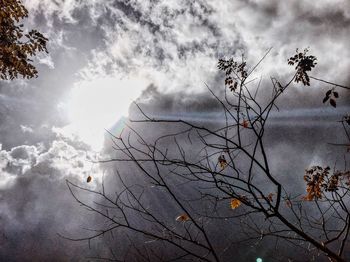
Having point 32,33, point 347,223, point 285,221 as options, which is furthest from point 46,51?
point 347,223

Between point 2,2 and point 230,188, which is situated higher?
point 2,2

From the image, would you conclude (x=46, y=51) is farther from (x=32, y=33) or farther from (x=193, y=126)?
(x=193, y=126)

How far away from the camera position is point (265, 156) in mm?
2867

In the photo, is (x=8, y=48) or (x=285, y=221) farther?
(x=8, y=48)

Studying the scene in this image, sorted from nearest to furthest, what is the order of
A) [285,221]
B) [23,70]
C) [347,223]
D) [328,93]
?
[285,221] < [347,223] < [328,93] < [23,70]

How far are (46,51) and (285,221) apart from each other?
6824 millimetres

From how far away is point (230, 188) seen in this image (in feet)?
9.98

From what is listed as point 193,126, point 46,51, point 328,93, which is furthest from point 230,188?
point 46,51

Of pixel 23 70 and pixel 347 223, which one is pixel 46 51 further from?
pixel 347 223

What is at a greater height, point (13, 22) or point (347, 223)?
point (13, 22)

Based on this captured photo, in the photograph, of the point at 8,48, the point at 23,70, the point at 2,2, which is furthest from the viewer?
the point at 23,70

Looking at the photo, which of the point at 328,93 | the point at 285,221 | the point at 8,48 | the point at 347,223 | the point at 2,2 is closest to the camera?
the point at 285,221

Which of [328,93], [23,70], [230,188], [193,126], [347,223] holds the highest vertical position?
[23,70]

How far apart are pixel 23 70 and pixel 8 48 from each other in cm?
63
